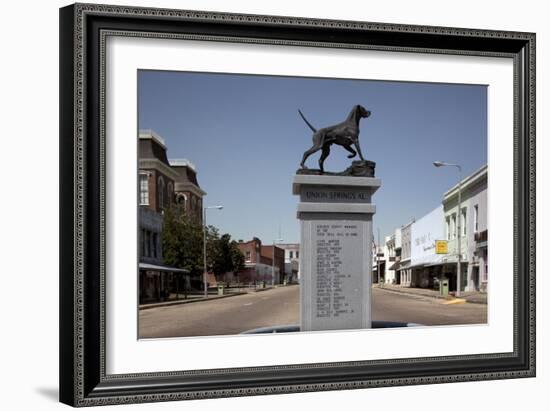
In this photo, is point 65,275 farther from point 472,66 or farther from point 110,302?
point 472,66

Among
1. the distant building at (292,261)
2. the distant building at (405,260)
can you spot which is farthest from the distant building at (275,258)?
the distant building at (405,260)

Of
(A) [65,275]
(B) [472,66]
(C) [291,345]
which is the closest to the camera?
(A) [65,275]

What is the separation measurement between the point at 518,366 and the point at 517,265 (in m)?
1.22

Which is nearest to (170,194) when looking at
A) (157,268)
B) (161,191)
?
(161,191)

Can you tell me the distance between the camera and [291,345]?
345 inches

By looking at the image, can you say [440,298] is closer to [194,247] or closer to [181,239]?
[194,247]

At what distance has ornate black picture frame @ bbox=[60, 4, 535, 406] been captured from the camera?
7.93 meters

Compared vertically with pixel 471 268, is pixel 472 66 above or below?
above

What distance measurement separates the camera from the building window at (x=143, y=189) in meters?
8.24

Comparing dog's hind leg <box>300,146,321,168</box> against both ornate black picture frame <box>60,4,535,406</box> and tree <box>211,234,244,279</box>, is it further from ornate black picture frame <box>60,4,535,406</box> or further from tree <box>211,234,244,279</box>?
ornate black picture frame <box>60,4,535,406</box>

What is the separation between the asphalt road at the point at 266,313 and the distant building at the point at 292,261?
169 mm

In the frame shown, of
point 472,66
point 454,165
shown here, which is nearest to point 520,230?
point 454,165

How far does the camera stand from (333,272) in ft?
32.8

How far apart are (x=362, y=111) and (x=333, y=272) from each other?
2088mm
